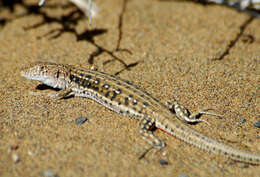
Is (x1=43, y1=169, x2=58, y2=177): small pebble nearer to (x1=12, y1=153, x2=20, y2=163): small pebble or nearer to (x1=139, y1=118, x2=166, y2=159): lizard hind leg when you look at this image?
(x1=12, y1=153, x2=20, y2=163): small pebble

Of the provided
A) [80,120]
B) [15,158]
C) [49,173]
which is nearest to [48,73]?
[80,120]

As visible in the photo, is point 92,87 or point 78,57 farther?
point 78,57

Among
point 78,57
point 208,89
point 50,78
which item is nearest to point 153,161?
point 208,89

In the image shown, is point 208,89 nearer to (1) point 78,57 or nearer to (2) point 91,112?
(2) point 91,112

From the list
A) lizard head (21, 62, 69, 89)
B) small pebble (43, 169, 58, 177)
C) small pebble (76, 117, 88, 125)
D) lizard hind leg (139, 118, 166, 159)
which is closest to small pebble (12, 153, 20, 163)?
small pebble (43, 169, 58, 177)

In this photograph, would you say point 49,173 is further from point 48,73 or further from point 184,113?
point 184,113

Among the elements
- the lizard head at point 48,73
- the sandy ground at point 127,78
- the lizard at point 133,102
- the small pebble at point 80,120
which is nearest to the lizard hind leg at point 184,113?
the lizard at point 133,102
